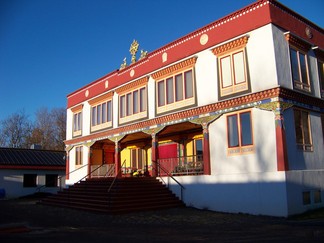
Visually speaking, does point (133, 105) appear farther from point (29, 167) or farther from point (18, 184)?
point (18, 184)

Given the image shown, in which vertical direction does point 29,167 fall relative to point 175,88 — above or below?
below

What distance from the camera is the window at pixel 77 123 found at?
28797mm

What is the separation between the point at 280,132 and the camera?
14000 millimetres

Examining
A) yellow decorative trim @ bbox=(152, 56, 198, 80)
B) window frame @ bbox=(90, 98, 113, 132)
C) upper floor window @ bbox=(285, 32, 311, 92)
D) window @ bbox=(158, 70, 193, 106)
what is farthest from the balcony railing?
window frame @ bbox=(90, 98, 113, 132)

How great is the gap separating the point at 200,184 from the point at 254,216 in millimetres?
3711

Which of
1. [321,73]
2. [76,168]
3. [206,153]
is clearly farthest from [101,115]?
[321,73]

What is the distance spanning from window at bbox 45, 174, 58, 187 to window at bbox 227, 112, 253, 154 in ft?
74.2

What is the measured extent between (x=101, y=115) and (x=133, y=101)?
441 cm

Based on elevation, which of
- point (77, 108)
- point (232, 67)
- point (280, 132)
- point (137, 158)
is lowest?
point (137, 158)

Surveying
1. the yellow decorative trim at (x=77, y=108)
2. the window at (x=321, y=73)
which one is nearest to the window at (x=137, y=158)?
the yellow decorative trim at (x=77, y=108)

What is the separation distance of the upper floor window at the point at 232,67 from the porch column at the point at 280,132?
1.72m

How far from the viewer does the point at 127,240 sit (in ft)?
29.6

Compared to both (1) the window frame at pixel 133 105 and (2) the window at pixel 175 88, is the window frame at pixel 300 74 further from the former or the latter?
(1) the window frame at pixel 133 105

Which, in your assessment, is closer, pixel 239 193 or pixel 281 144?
pixel 281 144
